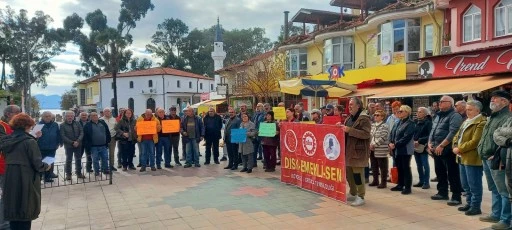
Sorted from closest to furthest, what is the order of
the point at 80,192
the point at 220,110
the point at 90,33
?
the point at 80,192 < the point at 220,110 < the point at 90,33

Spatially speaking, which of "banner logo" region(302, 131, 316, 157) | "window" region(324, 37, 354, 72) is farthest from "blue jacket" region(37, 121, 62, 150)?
"window" region(324, 37, 354, 72)

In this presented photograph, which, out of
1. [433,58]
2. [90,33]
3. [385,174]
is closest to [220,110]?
[90,33]

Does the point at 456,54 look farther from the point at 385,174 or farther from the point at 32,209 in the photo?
the point at 32,209

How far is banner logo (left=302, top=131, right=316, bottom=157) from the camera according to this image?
283 inches

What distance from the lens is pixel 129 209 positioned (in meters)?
6.54

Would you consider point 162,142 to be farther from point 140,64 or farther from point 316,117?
point 140,64

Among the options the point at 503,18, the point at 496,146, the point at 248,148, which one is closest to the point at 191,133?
the point at 248,148

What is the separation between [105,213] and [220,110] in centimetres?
3732

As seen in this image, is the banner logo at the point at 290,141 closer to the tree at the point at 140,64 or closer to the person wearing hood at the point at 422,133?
the person wearing hood at the point at 422,133

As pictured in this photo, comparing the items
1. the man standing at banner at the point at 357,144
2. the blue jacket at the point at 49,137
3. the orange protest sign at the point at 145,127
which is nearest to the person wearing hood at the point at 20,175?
the man standing at banner at the point at 357,144

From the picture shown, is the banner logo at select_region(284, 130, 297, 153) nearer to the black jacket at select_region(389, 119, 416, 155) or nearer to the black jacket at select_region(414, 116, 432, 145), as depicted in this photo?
the black jacket at select_region(389, 119, 416, 155)

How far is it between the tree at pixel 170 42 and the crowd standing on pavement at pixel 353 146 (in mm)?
58405

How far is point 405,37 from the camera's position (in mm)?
19422

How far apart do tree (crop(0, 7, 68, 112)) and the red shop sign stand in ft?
152
